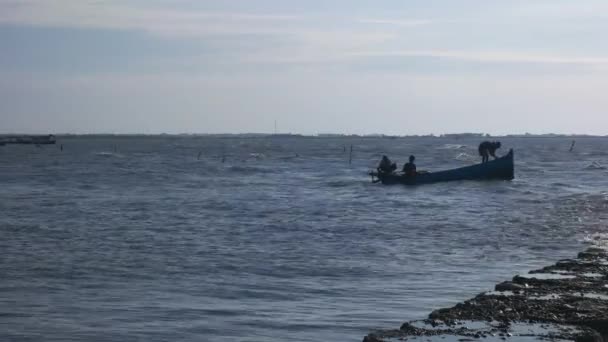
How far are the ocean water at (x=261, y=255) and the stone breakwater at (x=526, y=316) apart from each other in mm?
1181

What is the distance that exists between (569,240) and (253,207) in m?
14.2

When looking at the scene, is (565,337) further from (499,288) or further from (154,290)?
(154,290)

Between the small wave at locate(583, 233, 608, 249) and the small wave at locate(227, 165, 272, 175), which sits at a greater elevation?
the small wave at locate(583, 233, 608, 249)

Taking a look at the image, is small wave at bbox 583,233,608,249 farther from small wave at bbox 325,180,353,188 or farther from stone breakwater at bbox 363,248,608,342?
small wave at bbox 325,180,353,188

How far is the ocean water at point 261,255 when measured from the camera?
13.7 metres

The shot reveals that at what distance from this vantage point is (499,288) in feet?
47.2

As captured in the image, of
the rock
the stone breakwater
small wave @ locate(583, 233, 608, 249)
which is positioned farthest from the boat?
the rock

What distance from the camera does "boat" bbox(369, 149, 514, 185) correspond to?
153ft

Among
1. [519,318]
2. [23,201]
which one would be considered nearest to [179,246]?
[519,318]

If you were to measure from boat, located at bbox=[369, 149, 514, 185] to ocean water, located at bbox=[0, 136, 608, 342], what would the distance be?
2502 millimetres

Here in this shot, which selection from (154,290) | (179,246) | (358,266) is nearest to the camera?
(154,290)

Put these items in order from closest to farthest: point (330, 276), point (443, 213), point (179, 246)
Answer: point (330, 276), point (179, 246), point (443, 213)

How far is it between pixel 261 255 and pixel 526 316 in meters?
9.87

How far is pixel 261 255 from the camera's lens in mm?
21062
